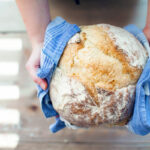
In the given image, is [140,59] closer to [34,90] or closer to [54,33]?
[54,33]

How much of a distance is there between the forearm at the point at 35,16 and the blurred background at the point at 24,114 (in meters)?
0.20

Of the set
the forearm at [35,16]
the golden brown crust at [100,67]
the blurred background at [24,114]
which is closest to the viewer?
the golden brown crust at [100,67]

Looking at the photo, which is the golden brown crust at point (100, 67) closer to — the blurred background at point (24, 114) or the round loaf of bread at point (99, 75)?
the round loaf of bread at point (99, 75)

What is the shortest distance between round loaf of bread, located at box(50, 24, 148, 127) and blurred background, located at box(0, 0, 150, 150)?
33cm

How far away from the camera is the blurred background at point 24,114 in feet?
3.27

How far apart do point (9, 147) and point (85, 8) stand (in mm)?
939

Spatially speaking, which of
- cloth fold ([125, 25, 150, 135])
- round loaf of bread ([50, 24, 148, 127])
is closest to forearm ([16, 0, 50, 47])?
round loaf of bread ([50, 24, 148, 127])

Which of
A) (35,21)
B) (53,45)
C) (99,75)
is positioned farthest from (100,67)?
(35,21)

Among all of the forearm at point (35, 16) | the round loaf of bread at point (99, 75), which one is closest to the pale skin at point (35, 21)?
the forearm at point (35, 16)

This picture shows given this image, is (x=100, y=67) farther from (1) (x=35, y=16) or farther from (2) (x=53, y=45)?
(1) (x=35, y=16)

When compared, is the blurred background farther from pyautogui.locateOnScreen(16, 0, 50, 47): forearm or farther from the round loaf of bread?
the round loaf of bread

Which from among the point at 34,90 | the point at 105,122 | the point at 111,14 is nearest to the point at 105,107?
the point at 105,122

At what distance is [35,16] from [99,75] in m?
0.32

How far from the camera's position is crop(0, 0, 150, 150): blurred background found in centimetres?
100
